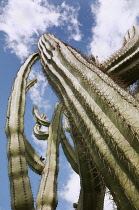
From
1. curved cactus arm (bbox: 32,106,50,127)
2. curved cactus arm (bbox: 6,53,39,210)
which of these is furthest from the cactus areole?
curved cactus arm (bbox: 32,106,50,127)

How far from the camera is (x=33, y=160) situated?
288cm

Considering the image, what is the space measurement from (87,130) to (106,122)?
0.18m

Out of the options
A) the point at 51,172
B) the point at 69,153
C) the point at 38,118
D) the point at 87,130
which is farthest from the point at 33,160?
the point at 87,130

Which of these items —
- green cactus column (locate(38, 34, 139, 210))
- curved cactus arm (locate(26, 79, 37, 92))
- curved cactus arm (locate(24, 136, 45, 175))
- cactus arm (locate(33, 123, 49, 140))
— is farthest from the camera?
curved cactus arm (locate(26, 79, 37, 92))

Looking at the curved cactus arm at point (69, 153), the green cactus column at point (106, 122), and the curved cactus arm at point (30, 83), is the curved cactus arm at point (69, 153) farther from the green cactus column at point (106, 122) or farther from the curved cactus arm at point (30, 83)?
the green cactus column at point (106, 122)

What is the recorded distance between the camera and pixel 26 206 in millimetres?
1920

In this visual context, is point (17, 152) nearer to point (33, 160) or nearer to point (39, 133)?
point (33, 160)

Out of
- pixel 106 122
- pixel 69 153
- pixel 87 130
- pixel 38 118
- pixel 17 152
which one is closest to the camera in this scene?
pixel 106 122

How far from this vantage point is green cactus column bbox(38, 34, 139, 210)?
149cm

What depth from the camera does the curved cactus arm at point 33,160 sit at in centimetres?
276

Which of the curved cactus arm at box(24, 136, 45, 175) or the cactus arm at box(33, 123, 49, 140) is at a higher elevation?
the cactus arm at box(33, 123, 49, 140)

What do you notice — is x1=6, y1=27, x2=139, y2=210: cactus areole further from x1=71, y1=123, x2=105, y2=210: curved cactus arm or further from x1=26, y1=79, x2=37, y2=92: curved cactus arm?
x1=26, y1=79, x2=37, y2=92: curved cactus arm

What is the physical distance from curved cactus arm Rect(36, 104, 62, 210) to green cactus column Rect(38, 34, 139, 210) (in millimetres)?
686

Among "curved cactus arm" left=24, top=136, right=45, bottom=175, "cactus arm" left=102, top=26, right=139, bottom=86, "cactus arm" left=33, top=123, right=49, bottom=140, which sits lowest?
"curved cactus arm" left=24, top=136, right=45, bottom=175
